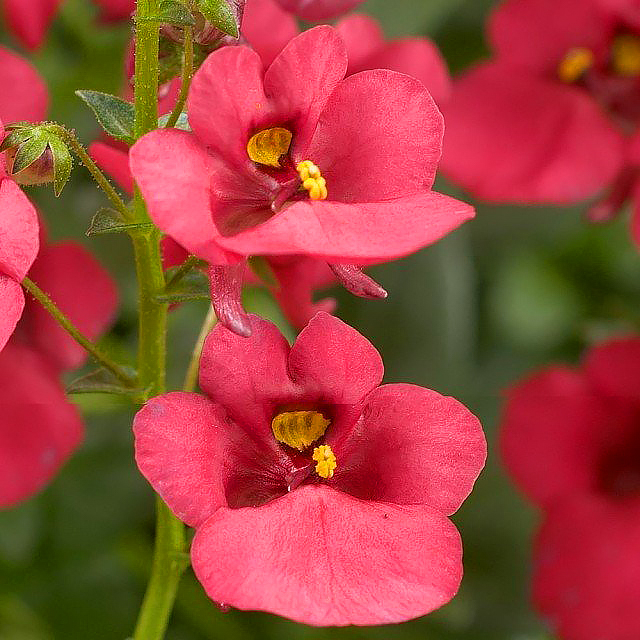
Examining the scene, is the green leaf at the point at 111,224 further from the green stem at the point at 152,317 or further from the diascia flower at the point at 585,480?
the diascia flower at the point at 585,480

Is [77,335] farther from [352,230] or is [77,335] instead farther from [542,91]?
[542,91]

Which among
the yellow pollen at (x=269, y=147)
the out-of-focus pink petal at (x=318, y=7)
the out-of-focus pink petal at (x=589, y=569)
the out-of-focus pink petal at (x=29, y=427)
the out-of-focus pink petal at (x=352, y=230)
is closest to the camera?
the out-of-focus pink petal at (x=352, y=230)

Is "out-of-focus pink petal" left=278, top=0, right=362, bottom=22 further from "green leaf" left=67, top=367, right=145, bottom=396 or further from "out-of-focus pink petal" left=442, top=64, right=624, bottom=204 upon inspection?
"out-of-focus pink petal" left=442, top=64, right=624, bottom=204

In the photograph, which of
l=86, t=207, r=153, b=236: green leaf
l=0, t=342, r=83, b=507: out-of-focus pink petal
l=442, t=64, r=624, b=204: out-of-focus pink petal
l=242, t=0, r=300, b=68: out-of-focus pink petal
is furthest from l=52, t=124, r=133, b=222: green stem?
l=442, t=64, r=624, b=204: out-of-focus pink petal

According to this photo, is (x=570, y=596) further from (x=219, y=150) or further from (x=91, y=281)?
(x=219, y=150)

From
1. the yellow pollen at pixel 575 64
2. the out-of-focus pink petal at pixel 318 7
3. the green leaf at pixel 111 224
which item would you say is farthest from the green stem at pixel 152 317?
the yellow pollen at pixel 575 64
